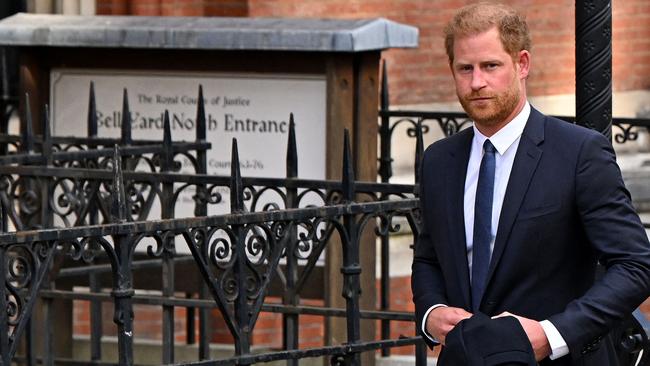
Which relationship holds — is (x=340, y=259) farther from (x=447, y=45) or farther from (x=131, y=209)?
(x=447, y=45)

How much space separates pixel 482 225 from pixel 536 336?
0.90ft

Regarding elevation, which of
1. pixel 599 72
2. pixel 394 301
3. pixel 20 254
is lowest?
pixel 394 301

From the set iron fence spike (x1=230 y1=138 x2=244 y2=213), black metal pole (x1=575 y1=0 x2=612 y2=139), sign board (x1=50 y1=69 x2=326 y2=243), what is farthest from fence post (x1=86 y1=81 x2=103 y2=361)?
black metal pole (x1=575 y1=0 x2=612 y2=139)

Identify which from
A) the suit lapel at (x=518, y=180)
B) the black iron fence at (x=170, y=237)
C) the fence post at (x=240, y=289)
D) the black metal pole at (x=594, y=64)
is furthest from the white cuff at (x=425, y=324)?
the fence post at (x=240, y=289)

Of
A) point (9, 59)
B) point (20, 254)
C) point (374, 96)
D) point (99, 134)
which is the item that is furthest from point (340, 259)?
point (9, 59)

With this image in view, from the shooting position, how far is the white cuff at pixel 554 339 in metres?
3.83

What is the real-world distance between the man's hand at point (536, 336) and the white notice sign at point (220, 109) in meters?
4.59

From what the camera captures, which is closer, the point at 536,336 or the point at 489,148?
the point at 536,336

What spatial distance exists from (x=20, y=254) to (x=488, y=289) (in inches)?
96.7

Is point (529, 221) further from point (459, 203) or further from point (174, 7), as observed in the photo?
point (174, 7)

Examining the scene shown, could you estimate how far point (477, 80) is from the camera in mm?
3861

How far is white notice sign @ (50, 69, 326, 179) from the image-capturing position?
8.48 meters

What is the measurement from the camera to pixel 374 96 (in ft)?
27.8

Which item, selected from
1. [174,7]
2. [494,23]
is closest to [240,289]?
[494,23]
